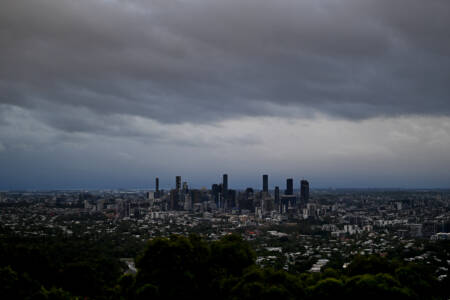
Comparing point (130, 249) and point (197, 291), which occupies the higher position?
point (197, 291)

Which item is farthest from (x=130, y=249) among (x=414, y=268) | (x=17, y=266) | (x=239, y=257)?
(x=414, y=268)

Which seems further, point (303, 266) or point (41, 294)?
point (303, 266)

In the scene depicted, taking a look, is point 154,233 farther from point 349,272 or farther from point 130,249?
point 349,272

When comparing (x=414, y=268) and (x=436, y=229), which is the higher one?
(x=414, y=268)

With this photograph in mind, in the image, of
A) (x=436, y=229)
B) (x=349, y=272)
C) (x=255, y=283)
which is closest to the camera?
(x=255, y=283)

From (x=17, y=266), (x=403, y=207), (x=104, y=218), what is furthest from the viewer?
(x=403, y=207)

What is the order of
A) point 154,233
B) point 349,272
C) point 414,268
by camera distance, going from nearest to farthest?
point 414,268 < point 349,272 < point 154,233

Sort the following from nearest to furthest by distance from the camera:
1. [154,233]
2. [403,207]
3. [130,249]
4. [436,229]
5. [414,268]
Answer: [414,268], [130,249], [154,233], [436,229], [403,207]

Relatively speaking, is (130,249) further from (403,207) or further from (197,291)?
(403,207)

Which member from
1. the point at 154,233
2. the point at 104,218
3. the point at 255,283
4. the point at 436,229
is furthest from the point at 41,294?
the point at 104,218
